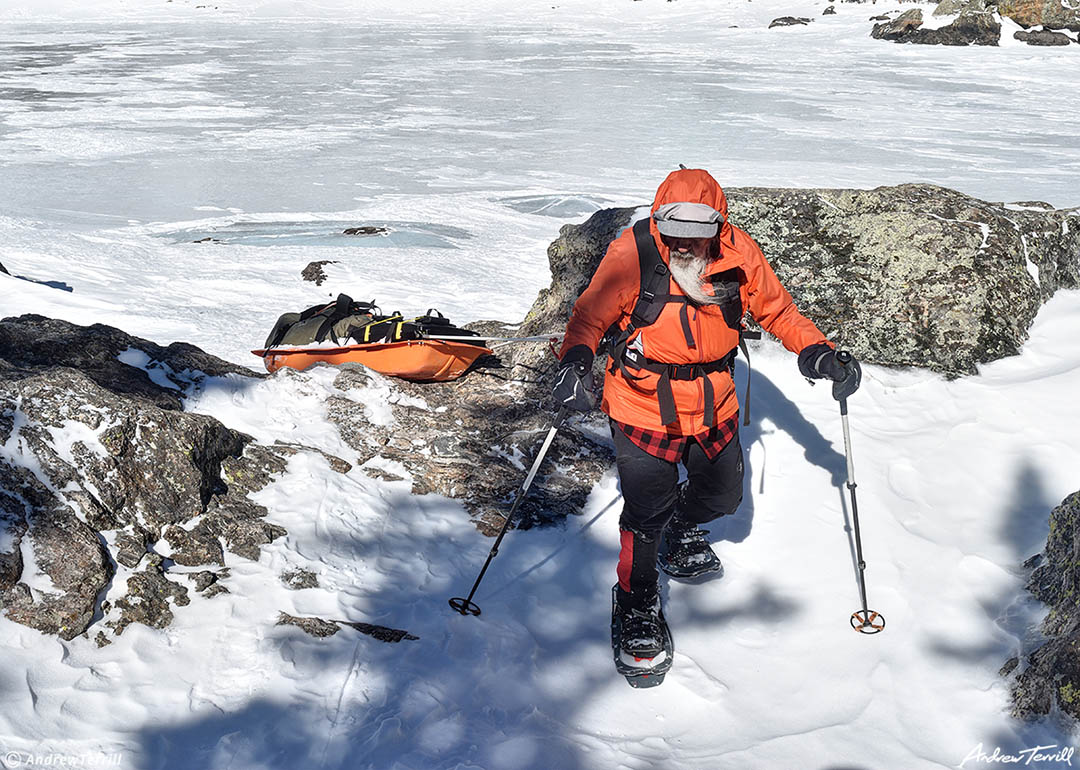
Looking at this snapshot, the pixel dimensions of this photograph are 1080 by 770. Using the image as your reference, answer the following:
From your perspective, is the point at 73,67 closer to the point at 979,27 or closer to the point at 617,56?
the point at 617,56

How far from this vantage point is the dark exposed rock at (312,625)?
320cm

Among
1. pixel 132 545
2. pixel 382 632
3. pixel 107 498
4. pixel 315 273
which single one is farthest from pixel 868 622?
pixel 315 273

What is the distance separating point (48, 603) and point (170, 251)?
894cm

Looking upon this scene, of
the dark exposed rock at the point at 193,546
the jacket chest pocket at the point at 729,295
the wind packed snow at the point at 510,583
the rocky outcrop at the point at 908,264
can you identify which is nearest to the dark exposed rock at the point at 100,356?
the wind packed snow at the point at 510,583

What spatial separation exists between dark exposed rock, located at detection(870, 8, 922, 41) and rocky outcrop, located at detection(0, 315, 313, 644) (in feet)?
133

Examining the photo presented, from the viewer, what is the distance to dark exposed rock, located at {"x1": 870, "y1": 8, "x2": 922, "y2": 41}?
37.0m

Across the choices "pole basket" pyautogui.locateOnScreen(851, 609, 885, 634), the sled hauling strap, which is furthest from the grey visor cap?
"pole basket" pyautogui.locateOnScreen(851, 609, 885, 634)

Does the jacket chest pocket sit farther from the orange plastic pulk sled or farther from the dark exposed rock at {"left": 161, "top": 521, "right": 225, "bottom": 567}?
the orange plastic pulk sled

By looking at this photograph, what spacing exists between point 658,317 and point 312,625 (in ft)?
5.75

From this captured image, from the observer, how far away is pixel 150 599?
318 centimetres

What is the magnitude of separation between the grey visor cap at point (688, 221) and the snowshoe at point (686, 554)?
141 cm

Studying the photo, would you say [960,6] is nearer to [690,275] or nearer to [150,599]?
[690,275]

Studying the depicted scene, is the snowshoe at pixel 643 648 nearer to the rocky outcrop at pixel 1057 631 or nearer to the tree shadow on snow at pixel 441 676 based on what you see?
the tree shadow on snow at pixel 441 676

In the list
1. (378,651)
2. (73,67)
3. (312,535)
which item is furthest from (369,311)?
(73,67)
